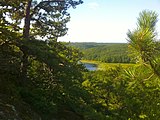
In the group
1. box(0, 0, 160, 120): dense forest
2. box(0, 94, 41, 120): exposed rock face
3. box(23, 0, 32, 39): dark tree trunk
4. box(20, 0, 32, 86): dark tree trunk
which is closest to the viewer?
box(0, 0, 160, 120): dense forest

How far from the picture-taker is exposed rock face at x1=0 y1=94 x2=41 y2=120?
849 cm

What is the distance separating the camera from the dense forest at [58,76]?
219 inches

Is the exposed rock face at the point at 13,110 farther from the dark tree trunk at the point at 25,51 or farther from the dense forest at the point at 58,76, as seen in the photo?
the dark tree trunk at the point at 25,51

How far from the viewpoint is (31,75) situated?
13812 millimetres

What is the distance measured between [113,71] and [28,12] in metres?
7.32

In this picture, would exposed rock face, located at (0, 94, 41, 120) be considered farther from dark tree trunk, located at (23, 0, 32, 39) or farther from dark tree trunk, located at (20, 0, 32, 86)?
dark tree trunk, located at (23, 0, 32, 39)

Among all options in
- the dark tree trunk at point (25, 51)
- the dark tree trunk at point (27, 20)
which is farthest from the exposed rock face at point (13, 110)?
the dark tree trunk at point (27, 20)

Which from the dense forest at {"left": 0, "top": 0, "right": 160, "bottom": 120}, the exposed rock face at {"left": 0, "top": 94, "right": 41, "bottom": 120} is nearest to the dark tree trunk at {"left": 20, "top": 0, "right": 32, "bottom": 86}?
the dense forest at {"left": 0, "top": 0, "right": 160, "bottom": 120}

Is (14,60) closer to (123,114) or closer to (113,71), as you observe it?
(123,114)

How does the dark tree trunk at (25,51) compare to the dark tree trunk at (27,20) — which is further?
the dark tree trunk at (27,20)

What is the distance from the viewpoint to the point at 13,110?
906 centimetres

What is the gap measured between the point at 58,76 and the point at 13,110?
3.44 metres

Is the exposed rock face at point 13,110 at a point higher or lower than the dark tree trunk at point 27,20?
lower

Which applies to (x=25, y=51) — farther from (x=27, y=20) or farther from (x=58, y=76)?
(x=27, y=20)
